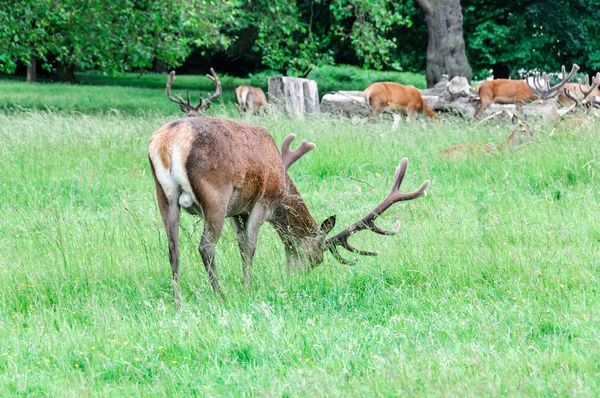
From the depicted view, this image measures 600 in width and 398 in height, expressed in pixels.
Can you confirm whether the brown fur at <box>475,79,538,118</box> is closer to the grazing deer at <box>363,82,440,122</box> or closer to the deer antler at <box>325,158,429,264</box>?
the grazing deer at <box>363,82,440,122</box>

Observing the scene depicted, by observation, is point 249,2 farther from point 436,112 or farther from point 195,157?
point 195,157

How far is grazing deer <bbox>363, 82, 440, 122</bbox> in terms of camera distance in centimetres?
1450

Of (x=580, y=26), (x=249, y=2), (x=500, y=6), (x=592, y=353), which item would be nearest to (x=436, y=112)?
(x=249, y=2)

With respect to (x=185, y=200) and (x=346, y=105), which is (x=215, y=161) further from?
(x=346, y=105)

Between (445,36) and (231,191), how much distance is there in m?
13.0

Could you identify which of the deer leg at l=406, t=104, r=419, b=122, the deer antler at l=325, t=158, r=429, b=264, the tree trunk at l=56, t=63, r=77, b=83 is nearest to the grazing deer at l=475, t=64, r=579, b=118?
the deer leg at l=406, t=104, r=419, b=122

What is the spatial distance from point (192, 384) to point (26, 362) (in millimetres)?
885

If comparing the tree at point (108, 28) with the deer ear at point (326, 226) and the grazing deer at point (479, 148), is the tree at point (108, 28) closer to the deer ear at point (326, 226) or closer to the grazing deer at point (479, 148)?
the grazing deer at point (479, 148)

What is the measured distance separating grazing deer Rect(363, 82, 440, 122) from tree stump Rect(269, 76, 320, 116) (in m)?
1.01

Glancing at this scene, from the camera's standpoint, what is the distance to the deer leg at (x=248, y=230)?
538cm

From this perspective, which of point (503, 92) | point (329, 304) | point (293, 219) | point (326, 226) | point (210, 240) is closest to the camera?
point (329, 304)

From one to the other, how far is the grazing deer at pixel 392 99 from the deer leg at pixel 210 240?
9.77 meters

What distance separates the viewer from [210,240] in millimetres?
4977

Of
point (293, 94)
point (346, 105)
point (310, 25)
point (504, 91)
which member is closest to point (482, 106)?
point (504, 91)
